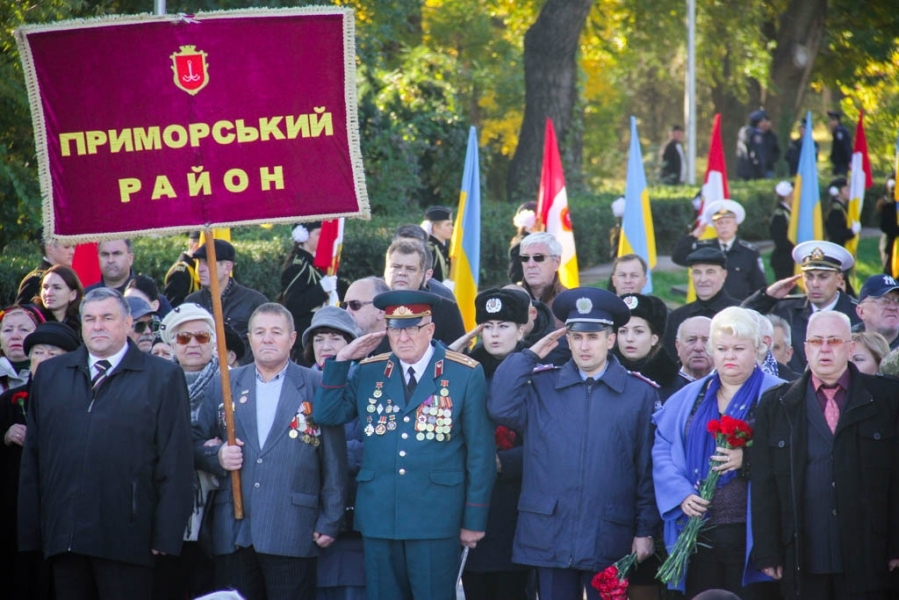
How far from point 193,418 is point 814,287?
Answer: 4667mm

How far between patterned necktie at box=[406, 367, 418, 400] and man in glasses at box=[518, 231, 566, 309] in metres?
2.51

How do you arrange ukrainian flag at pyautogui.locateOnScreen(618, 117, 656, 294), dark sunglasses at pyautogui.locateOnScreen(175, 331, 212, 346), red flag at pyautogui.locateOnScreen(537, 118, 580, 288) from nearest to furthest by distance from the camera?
dark sunglasses at pyautogui.locateOnScreen(175, 331, 212, 346)
red flag at pyautogui.locateOnScreen(537, 118, 580, 288)
ukrainian flag at pyautogui.locateOnScreen(618, 117, 656, 294)

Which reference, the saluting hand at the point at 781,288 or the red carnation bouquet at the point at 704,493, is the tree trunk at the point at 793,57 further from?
the red carnation bouquet at the point at 704,493

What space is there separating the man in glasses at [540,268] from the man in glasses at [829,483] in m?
3.10

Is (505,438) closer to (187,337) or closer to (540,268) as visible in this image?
(187,337)

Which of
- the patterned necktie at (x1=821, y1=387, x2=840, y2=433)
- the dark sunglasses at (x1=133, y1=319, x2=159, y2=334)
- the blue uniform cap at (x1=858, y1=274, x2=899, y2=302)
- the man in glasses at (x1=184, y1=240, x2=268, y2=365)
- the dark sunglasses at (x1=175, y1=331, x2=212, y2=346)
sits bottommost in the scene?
the patterned necktie at (x1=821, y1=387, x2=840, y2=433)

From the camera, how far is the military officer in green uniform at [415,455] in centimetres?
647

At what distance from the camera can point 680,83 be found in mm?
37281

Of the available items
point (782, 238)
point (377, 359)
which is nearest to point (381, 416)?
point (377, 359)

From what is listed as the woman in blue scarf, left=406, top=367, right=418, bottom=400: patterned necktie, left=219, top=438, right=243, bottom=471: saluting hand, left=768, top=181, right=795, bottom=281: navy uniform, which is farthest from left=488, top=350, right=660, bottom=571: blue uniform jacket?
left=768, top=181, right=795, bottom=281: navy uniform

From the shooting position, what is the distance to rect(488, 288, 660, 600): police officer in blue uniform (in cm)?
635

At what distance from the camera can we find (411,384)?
6.65m

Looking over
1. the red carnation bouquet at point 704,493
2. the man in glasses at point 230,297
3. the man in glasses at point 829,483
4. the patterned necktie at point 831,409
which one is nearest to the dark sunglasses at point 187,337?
the man in glasses at point 230,297

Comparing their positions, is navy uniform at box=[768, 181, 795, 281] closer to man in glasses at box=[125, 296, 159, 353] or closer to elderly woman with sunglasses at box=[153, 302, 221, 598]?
man in glasses at box=[125, 296, 159, 353]
